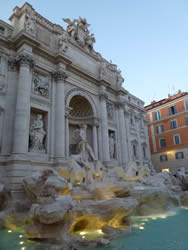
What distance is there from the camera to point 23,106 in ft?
34.1

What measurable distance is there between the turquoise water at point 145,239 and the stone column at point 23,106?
15.0 ft

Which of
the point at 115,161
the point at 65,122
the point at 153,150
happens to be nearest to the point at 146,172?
the point at 115,161

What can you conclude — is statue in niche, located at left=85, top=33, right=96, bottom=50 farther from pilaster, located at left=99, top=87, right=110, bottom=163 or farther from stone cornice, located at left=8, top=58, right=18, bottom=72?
stone cornice, located at left=8, top=58, right=18, bottom=72

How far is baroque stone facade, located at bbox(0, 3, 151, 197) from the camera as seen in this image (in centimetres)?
1024

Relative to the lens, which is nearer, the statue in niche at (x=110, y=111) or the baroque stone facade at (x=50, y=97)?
the baroque stone facade at (x=50, y=97)

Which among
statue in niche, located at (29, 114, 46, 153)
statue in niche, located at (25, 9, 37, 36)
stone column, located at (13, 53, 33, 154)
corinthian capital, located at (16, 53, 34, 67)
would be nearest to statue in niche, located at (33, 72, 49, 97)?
stone column, located at (13, 53, 33, 154)

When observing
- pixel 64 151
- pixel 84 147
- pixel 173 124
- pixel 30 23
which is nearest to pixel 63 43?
pixel 30 23

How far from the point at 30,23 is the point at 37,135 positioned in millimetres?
7366

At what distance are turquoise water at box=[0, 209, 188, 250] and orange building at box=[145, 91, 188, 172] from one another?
1931 cm

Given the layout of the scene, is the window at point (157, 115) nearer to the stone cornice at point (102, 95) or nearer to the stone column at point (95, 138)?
the stone cornice at point (102, 95)

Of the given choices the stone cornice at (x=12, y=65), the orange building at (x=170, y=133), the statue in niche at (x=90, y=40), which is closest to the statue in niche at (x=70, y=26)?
the statue in niche at (x=90, y=40)

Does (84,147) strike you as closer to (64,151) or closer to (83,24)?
(64,151)

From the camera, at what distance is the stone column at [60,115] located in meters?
11.5

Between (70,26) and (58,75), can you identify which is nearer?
(58,75)
